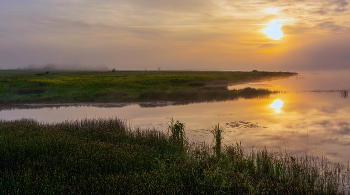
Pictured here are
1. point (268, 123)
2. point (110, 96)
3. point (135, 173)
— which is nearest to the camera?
point (135, 173)

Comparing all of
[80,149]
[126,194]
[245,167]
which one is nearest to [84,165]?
[80,149]

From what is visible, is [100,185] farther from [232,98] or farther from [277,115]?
[232,98]

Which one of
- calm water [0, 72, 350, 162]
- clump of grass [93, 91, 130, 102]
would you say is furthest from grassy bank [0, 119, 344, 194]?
clump of grass [93, 91, 130, 102]

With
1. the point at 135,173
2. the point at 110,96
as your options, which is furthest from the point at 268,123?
the point at 110,96

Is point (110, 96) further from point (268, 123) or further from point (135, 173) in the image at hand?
point (135, 173)

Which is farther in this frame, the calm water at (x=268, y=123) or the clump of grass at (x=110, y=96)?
the clump of grass at (x=110, y=96)

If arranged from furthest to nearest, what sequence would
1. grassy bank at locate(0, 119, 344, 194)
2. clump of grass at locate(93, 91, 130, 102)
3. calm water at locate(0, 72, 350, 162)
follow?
clump of grass at locate(93, 91, 130, 102) → calm water at locate(0, 72, 350, 162) → grassy bank at locate(0, 119, 344, 194)

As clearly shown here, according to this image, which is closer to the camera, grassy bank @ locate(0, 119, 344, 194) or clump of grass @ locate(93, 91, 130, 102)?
grassy bank @ locate(0, 119, 344, 194)

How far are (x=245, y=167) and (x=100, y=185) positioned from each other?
4866 mm

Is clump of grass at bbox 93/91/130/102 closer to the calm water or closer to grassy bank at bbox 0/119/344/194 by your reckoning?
the calm water

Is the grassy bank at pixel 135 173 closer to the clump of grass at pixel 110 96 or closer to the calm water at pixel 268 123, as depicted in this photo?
the calm water at pixel 268 123

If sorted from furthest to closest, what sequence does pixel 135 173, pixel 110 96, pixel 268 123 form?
pixel 110 96 < pixel 268 123 < pixel 135 173

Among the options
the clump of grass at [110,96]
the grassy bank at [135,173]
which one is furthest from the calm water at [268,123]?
the clump of grass at [110,96]

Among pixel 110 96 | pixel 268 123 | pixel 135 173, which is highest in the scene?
pixel 110 96
